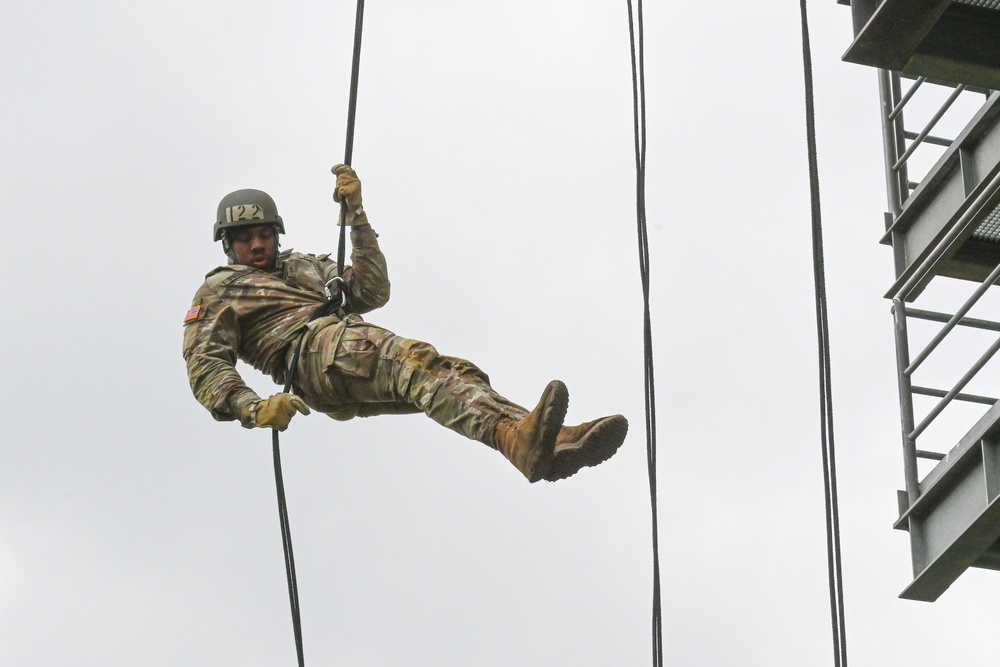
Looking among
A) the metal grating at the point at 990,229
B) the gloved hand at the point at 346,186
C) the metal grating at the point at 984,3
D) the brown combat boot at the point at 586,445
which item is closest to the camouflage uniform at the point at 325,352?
the gloved hand at the point at 346,186

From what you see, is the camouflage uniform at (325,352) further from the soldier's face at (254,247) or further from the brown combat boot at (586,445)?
the brown combat boot at (586,445)

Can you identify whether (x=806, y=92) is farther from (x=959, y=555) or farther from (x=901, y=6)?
(x=959, y=555)

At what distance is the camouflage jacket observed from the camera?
62.7 feet

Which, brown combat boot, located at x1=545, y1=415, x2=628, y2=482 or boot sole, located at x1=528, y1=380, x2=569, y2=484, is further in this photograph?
brown combat boot, located at x1=545, y1=415, x2=628, y2=482

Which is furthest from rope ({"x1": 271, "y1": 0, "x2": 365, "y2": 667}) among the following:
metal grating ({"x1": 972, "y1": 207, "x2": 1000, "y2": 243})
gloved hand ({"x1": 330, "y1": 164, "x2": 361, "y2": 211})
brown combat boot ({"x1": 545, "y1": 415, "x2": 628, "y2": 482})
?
metal grating ({"x1": 972, "y1": 207, "x2": 1000, "y2": 243})

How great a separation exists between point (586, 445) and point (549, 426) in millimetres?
236

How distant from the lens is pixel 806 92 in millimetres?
18375

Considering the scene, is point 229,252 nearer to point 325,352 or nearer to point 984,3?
point 325,352

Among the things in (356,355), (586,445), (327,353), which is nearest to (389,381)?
(356,355)

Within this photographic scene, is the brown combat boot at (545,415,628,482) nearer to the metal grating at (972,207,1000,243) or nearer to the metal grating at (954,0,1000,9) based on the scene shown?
the metal grating at (954,0,1000,9)

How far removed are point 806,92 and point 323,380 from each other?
336 cm

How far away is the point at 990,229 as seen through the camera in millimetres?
20516

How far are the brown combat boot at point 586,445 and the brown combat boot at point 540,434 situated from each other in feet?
0.24

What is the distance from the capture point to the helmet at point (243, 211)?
19734 millimetres
